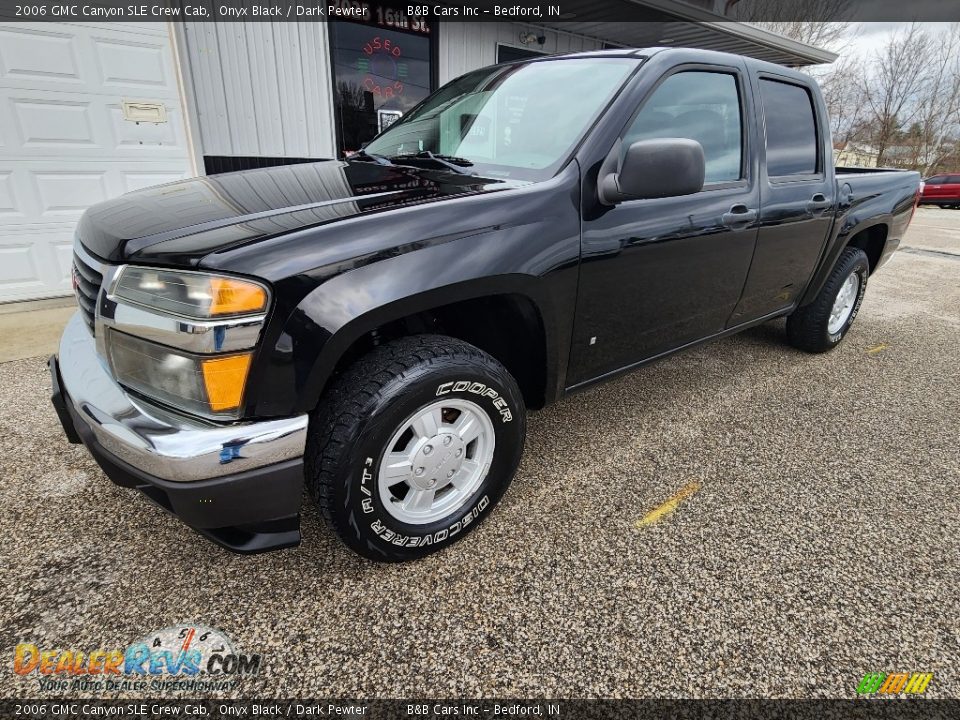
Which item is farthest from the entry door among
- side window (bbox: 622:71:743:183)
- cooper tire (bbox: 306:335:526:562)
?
cooper tire (bbox: 306:335:526:562)

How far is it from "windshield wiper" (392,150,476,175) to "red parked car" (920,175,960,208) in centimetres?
2841

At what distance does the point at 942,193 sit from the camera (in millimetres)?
22531

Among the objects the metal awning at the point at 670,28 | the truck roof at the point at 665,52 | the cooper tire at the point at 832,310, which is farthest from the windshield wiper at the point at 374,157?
the metal awning at the point at 670,28

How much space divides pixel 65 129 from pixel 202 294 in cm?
447

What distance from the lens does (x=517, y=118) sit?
89.6 inches

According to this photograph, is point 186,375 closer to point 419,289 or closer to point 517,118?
point 419,289

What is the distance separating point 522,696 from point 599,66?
2.35m

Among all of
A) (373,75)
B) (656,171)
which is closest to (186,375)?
(656,171)

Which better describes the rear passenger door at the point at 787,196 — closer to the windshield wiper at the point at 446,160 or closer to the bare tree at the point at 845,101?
the windshield wiper at the point at 446,160

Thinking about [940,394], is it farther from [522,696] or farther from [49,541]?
[49,541]

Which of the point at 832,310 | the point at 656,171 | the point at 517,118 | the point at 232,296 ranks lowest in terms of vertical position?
the point at 832,310

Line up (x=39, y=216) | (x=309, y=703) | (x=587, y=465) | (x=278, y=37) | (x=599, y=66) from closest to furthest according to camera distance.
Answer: (x=309, y=703) < (x=599, y=66) < (x=587, y=465) < (x=39, y=216) < (x=278, y=37)

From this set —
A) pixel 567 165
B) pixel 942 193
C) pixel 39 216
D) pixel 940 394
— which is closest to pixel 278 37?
pixel 39 216

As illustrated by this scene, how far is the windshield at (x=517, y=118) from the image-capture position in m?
2.07
